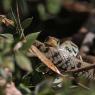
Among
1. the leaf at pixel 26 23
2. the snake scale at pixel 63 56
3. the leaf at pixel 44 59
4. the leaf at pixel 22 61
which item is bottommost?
the snake scale at pixel 63 56

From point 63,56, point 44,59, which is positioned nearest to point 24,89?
point 44,59

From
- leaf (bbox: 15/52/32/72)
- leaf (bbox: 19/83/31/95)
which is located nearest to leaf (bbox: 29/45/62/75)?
leaf (bbox: 19/83/31/95)

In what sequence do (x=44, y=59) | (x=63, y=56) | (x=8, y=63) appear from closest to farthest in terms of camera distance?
(x=8, y=63)
(x=44, y=59)
(x=63, y=56)

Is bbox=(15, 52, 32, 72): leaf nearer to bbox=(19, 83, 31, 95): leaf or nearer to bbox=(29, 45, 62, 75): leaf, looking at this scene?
bbox=(19, 83, 31, 95): leaf

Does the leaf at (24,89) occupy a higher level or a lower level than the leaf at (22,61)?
lower

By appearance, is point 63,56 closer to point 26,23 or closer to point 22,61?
point 26,23

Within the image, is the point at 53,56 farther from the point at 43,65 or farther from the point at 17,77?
the point at 17,77

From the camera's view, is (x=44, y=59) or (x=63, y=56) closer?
(x=44, y=59)

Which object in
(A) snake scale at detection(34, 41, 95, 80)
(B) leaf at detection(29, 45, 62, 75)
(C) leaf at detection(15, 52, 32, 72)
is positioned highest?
(C) leaf at detection(15, 52, 32, 72)

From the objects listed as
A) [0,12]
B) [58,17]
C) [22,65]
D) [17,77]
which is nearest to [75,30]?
[58,17]

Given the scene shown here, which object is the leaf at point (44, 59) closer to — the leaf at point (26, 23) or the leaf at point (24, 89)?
the leaf at point (26, 23)

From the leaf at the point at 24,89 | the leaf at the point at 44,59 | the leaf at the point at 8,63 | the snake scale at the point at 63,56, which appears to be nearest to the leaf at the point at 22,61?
the leaf at the point at 8,63
